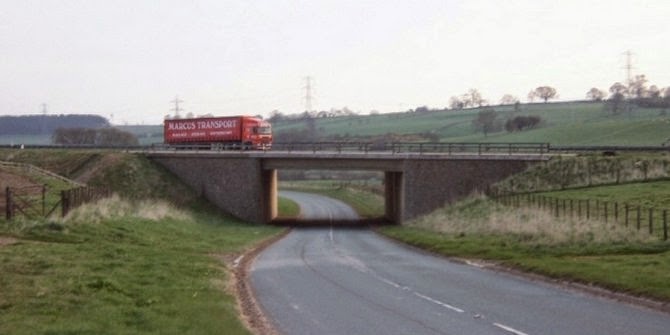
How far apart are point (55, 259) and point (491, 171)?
137 ft

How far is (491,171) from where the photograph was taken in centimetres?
6103

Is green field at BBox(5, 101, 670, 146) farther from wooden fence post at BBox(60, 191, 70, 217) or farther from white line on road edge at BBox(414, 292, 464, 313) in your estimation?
white line on road edge at BBox(414, 292, 464, 313)

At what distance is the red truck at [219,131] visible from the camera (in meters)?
80.5

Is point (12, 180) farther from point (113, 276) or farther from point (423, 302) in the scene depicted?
point (423, 302)

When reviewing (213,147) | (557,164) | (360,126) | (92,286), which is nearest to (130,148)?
(213,147)

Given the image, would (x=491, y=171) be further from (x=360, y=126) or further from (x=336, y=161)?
(x=360, y=126)

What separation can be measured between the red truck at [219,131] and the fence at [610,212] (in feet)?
114

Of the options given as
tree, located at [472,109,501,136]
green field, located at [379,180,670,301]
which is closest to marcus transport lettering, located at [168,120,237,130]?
green field, located at [379,180,670,301]

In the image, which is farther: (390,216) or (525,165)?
(390,216)

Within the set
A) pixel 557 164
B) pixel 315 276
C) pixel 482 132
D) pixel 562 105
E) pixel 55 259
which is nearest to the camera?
pixel 55 259

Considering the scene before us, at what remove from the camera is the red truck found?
80.5 metres

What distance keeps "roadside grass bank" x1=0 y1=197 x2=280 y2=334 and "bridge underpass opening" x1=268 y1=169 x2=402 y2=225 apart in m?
33.7

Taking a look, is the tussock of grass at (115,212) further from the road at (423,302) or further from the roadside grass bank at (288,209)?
the roadside grass bank at (288,209)

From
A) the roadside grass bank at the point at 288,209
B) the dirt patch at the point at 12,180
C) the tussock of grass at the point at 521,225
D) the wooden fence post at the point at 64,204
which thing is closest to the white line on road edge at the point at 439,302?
the tussock of grass at the point at 521,225
